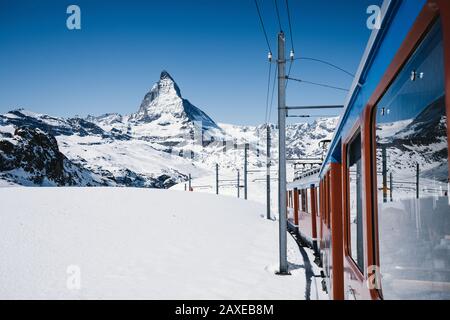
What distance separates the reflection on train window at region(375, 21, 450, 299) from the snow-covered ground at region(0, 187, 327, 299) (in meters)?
5.93

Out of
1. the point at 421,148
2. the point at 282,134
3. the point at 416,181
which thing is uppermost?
the point at 282,134

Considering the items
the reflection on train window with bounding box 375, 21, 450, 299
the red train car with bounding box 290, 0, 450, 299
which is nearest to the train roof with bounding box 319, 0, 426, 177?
the red train car with bounding box 290, 0, 450, 299

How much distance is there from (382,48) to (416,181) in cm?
81

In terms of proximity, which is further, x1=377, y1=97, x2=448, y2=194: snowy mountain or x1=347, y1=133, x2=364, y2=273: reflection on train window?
x1=347, y1=133, x2=364, y2=273: reflection on train window

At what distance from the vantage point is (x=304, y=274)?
10.0m

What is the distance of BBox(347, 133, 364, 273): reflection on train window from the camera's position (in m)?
3.12

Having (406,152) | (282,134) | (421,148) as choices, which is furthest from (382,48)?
(282,134)

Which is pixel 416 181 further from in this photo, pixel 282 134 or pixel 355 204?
pixel 282 134

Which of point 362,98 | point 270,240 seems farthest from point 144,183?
point 362,98

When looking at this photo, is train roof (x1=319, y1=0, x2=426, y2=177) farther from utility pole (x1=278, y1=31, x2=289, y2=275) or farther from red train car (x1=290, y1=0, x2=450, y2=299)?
utility pole (x1=278, y1=31, x2=289, y2=275)

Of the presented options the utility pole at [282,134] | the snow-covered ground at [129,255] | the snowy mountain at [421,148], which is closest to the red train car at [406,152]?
the snowy mountain at [421,148]

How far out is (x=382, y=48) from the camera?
2197 mm

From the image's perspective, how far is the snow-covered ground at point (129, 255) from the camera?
7694 millimetres

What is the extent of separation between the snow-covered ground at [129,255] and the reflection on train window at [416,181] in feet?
19.5
